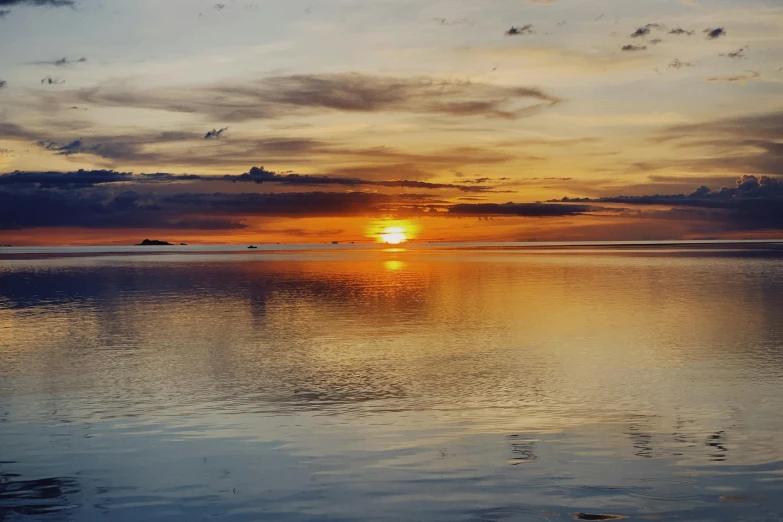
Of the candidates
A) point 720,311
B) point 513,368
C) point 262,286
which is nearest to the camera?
point 513,368

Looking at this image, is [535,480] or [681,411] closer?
[535,480]

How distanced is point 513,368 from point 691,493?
36.7 ft

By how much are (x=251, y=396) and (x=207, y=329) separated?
586 inches

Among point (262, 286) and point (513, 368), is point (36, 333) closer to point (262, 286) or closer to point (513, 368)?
point (513, 368)

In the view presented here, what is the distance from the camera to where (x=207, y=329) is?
1305 inches

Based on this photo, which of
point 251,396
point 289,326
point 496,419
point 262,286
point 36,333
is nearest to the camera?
point 496,419

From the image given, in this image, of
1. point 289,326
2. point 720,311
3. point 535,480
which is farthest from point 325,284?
point 535,480

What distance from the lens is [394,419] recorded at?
16.3 meters

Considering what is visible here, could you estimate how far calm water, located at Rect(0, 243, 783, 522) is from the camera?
1152cm

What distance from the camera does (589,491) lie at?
11.7m

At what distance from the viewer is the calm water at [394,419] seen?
1152cm

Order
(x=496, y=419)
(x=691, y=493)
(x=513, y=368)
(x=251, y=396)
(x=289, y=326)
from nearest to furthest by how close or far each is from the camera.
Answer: (x=691, y=493) < (x=496, y=419) < (x=251, y=396) < (x=513, y=368) < (x=289, y=326)

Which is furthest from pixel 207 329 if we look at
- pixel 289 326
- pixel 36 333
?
pixel 36 333

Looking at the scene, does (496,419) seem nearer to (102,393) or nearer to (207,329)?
(102,393)
